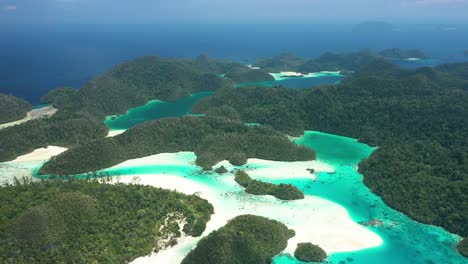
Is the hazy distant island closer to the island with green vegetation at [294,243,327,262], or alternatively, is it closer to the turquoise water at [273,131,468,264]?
the island with green vegetation at [294,243,327,262]

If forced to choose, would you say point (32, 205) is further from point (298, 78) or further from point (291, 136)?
point (298, 78)

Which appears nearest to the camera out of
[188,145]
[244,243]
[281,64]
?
[244,243]

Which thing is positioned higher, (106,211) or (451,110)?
(451,110)

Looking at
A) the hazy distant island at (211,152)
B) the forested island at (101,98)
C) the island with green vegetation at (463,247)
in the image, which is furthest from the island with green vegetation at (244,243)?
the forested island at (101,98)

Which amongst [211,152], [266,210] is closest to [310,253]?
[266,210]

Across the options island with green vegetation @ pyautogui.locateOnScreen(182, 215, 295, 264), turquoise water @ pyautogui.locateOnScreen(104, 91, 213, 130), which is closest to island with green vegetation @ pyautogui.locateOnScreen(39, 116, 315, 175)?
turquoise water @ pyautogui.locateOnScreen(104, 91, 213, 130)

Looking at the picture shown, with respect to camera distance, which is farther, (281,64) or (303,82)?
(281,64)

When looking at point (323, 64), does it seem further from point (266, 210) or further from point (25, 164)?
point (25, 164)

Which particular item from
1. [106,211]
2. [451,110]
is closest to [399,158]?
[451,110]
